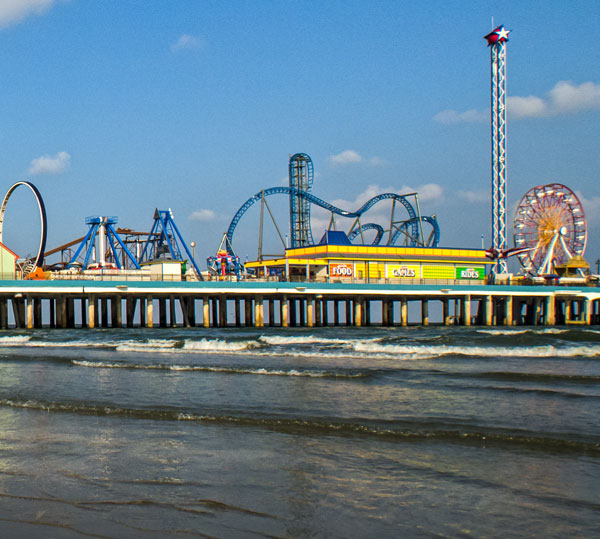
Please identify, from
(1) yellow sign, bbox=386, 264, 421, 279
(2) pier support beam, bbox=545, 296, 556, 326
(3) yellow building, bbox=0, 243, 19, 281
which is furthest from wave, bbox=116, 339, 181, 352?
(2) pier support beam, bbox=545, 296, 556, 326

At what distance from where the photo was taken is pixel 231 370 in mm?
17172

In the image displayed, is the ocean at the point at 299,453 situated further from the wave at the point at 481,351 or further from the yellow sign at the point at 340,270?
the yellow sign at the point at 340,270

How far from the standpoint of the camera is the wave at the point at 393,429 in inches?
340

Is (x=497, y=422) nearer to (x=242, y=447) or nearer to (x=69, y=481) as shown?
(x=242, y=447)

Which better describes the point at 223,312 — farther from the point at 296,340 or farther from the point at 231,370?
the point at 231,370

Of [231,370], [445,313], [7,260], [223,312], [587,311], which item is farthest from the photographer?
[587,311]

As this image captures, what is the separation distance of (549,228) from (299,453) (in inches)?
2533

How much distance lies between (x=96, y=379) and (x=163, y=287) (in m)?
26.7

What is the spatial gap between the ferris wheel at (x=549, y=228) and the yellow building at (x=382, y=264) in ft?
36.3

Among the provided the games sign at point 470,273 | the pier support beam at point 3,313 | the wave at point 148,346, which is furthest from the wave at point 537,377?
the games sign at point 470,273

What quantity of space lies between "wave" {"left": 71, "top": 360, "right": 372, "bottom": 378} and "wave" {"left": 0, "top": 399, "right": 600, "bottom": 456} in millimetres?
5821

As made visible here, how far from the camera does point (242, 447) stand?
27.5 ft

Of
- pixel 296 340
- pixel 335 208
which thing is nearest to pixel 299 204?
pixel 335 208

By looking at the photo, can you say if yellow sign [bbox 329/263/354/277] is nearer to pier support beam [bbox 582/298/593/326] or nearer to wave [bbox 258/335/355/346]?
wave [bbox 258/335/355/346]
